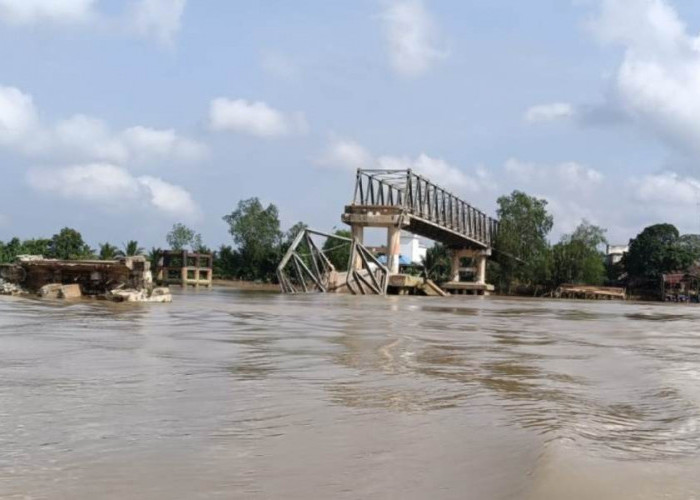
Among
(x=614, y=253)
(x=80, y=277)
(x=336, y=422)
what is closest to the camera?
(x=336, y=422)

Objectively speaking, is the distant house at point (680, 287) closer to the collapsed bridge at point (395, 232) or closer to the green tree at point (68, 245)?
the collapsed bridge at point (395, 232)

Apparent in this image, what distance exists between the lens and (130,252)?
297ft

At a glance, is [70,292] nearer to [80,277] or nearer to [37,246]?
[80,277]

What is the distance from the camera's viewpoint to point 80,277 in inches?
1237

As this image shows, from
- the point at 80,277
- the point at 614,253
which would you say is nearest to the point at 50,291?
the point at 80,277

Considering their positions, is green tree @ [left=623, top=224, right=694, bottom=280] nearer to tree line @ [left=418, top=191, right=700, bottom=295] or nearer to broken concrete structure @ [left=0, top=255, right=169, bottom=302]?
tree line @ [left=418, top=191, right=700, bottom=295]

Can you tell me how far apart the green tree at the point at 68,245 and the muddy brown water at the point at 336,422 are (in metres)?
68.8

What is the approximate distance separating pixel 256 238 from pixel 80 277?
79681 mm

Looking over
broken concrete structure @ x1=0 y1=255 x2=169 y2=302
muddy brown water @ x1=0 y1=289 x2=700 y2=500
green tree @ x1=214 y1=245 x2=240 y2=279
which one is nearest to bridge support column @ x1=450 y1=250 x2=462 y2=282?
green tree @ x1=214 y1=245 x2=240 y2=279

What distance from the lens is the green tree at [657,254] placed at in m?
91.9

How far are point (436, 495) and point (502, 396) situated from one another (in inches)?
153

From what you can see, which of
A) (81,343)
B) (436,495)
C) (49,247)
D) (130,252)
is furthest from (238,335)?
(130,252)

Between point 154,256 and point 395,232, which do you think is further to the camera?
point 154,256

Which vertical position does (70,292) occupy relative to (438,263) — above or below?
below
